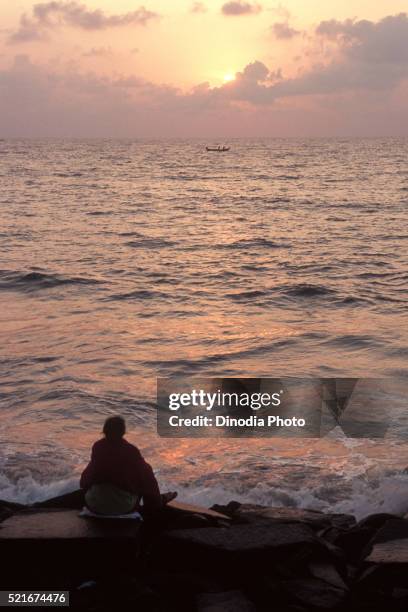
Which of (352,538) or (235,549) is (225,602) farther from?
(352,538)

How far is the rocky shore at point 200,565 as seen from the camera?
5.63 metres

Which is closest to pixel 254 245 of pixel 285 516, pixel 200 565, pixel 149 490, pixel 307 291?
pixel 307 291

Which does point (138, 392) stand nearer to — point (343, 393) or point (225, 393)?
point (225, 393)

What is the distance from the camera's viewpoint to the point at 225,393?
14672mm

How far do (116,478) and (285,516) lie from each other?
2043mm

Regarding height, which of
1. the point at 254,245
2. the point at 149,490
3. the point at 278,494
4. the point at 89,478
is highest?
the point at 254,245

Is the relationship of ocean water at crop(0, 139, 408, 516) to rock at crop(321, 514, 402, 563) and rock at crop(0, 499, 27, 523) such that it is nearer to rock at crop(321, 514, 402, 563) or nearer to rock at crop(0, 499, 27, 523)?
rock at crop(0, 499, 27, 523)

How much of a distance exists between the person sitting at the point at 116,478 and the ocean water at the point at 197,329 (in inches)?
114

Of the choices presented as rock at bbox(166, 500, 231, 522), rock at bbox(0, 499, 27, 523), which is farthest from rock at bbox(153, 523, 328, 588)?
rock at bbox(0, 499, 27, 523)

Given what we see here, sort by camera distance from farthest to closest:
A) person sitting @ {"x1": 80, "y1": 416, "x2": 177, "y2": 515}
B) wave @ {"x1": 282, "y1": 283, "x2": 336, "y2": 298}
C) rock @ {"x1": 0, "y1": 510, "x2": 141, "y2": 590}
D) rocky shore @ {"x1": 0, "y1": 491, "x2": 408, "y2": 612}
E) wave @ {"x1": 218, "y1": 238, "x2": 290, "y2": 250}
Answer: wave @ {"x1": 218, "y1": 238, "x2": 290, "y2": 250}, wave @ {"x1": 282, "y1": 283, "x2": 336, "y2": 298}, person sitting @ {"x1": 80, "y1": 416, "x2": 177, "y2": 515}, rock @ {"x1": 0, "y1": 510, "x2": 141, "y2": 590}, rocky shore @ {"x1": 0, "y1": 491, "x2": 408, "y2": 612}

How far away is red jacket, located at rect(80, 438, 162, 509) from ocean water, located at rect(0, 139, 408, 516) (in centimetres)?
288

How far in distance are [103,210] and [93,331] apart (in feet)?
116

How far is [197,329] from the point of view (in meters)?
19.9

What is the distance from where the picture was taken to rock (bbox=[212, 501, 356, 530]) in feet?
24.1
